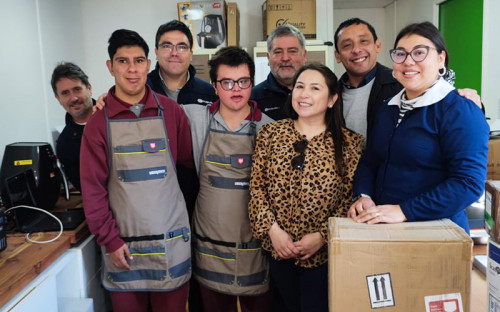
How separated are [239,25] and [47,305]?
372 cm

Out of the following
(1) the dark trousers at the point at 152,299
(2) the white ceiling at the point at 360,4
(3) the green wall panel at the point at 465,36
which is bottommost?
(1) the dark trousers at the point at 152,299

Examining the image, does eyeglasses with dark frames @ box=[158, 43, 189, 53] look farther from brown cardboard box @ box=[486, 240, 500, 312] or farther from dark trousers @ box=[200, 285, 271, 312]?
brown cardboard box @ box=[486, 240, 500, 312]

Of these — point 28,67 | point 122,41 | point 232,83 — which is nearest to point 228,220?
point 232,83

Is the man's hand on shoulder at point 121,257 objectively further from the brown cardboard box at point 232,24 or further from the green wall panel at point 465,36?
the green wall panel at point 465,36

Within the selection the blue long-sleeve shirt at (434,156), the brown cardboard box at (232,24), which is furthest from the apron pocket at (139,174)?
the brown cardboard box at (232,24)

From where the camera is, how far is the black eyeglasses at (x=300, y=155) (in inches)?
59.3

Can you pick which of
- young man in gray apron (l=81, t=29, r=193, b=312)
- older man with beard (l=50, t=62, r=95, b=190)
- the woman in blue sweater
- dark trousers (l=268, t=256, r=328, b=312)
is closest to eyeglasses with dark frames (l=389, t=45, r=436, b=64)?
the woman in blue sweater

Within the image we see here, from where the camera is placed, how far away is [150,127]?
1.58m

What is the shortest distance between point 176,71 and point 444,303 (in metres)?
1.62

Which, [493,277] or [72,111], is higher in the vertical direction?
[72,111]

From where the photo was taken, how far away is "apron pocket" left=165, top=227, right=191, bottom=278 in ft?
5.20

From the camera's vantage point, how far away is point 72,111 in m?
2.17

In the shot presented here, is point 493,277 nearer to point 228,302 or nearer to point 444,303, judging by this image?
point 444,303

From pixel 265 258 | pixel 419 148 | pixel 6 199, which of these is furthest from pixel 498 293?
pixel 6 199
